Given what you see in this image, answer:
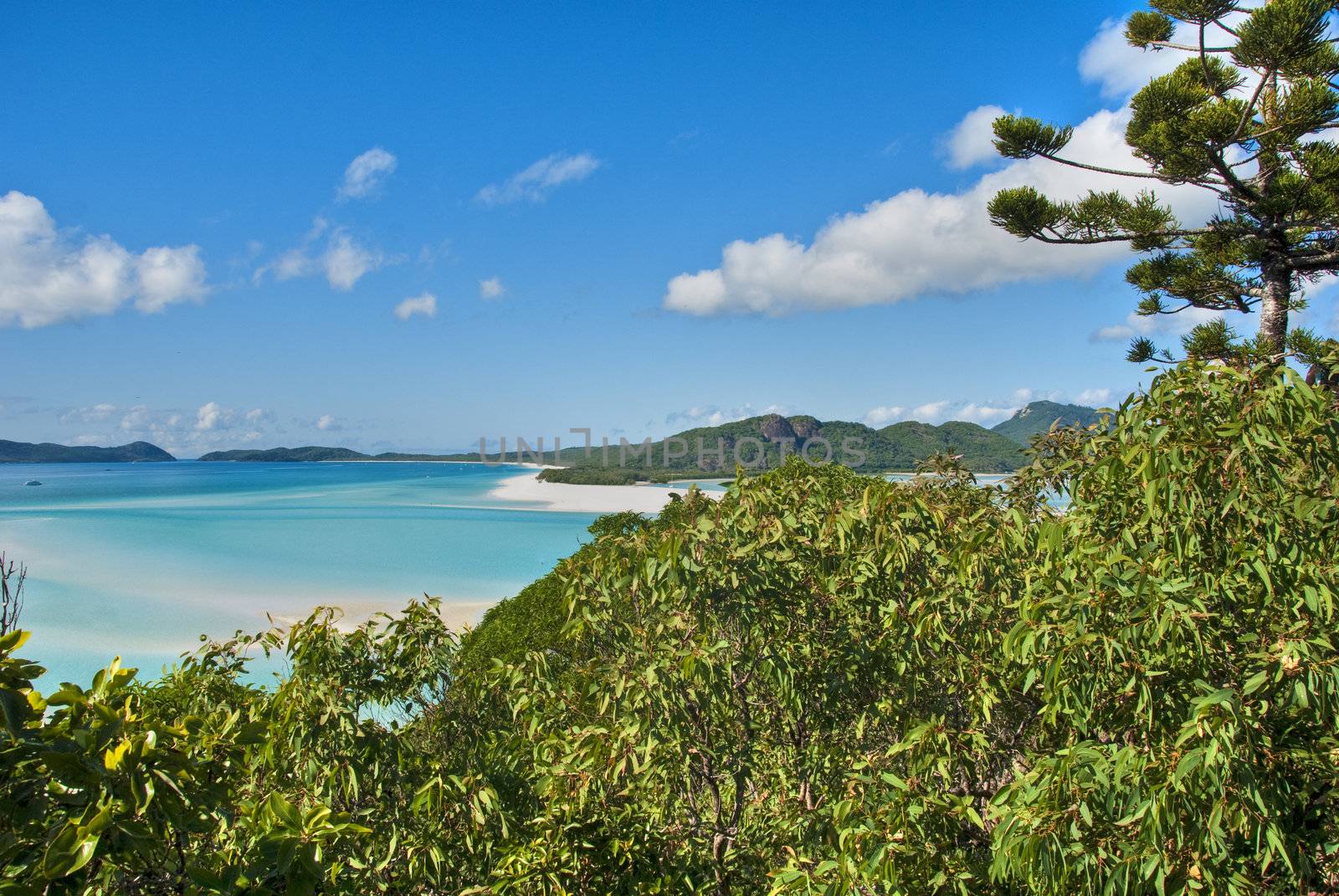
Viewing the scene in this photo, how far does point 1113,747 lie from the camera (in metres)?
2.08

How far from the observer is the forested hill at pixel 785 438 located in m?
67.3

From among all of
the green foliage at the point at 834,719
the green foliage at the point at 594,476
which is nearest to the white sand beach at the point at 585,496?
the green foliage at the point at 594,476

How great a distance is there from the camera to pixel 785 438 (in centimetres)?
6675

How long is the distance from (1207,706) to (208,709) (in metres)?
3.51

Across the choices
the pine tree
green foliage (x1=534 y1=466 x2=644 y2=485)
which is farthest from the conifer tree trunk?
green foliage (x1=534 y1=466 x2=644 y2=485)

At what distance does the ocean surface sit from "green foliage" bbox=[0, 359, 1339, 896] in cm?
226

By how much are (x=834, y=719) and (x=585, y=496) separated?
66077 millimetres

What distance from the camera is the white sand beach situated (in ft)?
190

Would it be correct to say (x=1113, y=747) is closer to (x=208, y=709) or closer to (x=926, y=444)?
(x=208, y=709)

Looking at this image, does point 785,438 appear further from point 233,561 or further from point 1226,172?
point 1226,172

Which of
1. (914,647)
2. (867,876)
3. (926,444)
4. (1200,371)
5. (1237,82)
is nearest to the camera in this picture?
(867,876)

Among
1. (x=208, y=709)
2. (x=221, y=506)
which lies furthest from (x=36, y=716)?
(x=221, y=506)

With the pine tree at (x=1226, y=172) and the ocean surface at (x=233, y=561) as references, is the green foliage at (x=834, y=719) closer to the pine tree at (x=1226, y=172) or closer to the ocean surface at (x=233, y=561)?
the ocean surface at (x=233, y=561)

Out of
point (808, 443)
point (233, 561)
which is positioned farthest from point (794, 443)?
point (233, 561)
